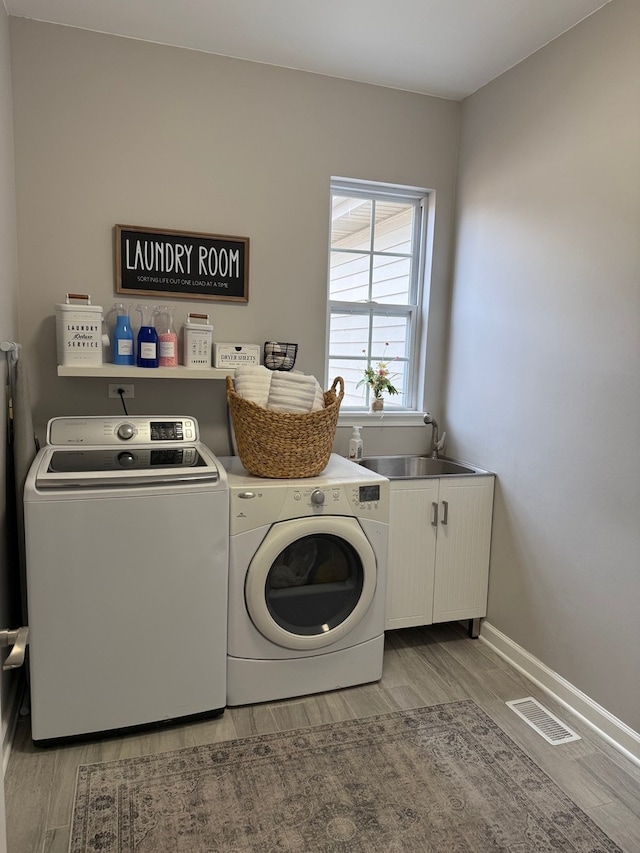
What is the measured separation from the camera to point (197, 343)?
2.68m

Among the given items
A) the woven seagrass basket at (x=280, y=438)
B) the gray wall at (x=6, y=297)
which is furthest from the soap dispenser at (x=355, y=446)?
the gray wall at (x=6, y=297)

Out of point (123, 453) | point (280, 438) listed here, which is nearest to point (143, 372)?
point (123, 453)

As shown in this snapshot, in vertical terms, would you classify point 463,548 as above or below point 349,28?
below

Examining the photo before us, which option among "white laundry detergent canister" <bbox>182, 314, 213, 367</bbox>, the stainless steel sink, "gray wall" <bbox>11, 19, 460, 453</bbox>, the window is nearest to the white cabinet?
the stainless steel sink

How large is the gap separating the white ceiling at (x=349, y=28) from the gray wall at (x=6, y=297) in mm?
389

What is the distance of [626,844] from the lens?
1762 millimetres

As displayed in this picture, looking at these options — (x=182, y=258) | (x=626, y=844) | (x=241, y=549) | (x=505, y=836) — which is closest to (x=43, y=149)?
(x=182, y=258)

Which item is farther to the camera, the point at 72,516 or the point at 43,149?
the point at 43,149

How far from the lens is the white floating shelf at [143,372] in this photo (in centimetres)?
244

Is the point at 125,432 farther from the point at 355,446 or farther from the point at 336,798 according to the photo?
the point at 336,798

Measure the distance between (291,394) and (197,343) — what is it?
55 centimetres

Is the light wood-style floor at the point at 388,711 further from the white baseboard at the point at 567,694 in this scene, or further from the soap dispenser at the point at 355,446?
the soap dispenser at the point at 355,446

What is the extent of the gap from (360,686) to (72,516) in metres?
1.41

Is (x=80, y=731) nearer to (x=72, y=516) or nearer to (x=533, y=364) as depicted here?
(x=72, y=516)
